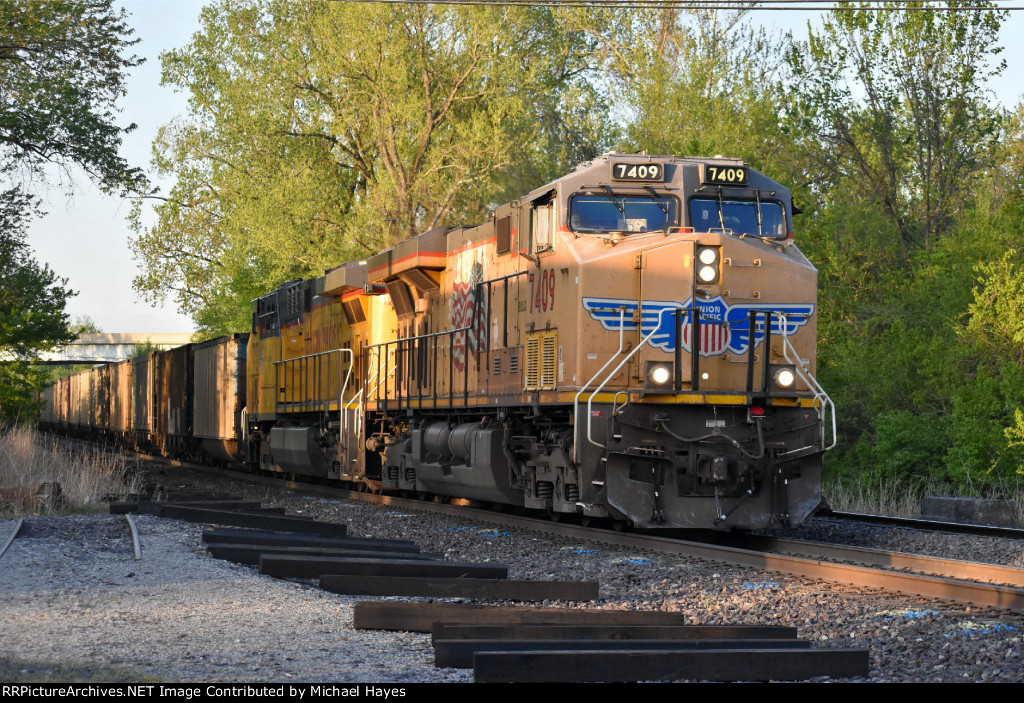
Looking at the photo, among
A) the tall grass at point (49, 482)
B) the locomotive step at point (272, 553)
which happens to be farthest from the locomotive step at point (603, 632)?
the tall grass at point (49, 482)

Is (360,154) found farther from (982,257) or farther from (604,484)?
(604,484)

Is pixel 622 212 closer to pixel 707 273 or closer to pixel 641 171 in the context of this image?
pixel 641 171

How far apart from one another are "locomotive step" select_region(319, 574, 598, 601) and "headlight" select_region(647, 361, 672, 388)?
3.25m

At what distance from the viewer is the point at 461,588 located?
726 centimetres

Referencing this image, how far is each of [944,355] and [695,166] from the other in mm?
7989

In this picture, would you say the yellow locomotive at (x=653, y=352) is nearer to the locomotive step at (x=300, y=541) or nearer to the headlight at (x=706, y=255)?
the headlight at (x=706, y=255)

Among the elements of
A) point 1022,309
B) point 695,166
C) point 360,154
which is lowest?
point 1022,309

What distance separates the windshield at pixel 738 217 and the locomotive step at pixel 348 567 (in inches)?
181

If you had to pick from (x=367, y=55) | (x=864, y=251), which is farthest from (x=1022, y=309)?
(x=367, y=55)

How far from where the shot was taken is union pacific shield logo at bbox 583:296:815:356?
10469 millimetres

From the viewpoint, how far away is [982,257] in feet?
A: 55.9

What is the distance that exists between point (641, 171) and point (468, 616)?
19.2 ft

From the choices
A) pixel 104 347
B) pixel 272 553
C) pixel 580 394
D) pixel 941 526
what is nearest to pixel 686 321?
pixel 580 394

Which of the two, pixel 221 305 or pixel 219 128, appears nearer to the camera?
pixel 219 128
